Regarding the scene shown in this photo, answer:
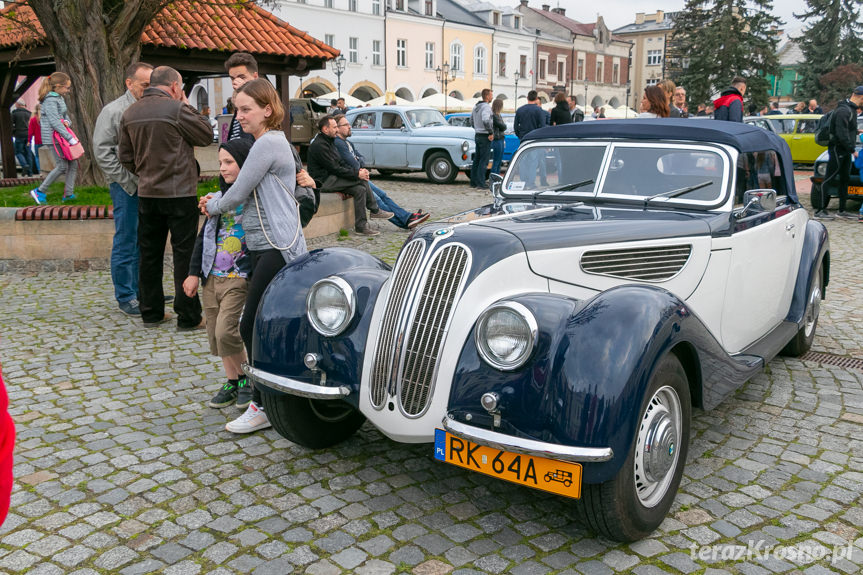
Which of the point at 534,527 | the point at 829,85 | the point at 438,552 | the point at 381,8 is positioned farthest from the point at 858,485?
the point at 829,85

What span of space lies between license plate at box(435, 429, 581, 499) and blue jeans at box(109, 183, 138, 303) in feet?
14.9

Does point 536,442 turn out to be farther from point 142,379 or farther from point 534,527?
point 142,379

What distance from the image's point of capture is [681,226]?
3.93m

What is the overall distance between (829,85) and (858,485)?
56.6 meters

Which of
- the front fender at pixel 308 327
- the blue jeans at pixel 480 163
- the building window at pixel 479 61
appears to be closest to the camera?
→ the front fender at pixel 308 327

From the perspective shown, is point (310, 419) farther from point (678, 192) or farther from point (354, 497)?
point (678, 192)

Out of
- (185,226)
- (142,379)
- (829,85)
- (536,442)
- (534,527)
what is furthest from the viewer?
(829,85)

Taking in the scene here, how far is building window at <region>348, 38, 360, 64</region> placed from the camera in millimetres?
45031

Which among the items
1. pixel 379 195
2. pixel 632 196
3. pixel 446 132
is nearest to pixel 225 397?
pixel 632 196

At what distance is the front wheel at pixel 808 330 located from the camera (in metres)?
5.50

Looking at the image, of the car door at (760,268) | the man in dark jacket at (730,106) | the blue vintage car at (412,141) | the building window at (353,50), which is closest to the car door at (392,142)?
the blue vintage car at (412,141)

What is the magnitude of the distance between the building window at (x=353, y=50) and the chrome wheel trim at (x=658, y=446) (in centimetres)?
4439

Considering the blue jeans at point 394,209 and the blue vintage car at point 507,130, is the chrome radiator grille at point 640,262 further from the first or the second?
the blue vintage car at point 507,130

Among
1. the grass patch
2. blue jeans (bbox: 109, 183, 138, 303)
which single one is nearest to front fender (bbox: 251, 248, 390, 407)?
blue jeans (bbox: 109, 183, 138, 303)
